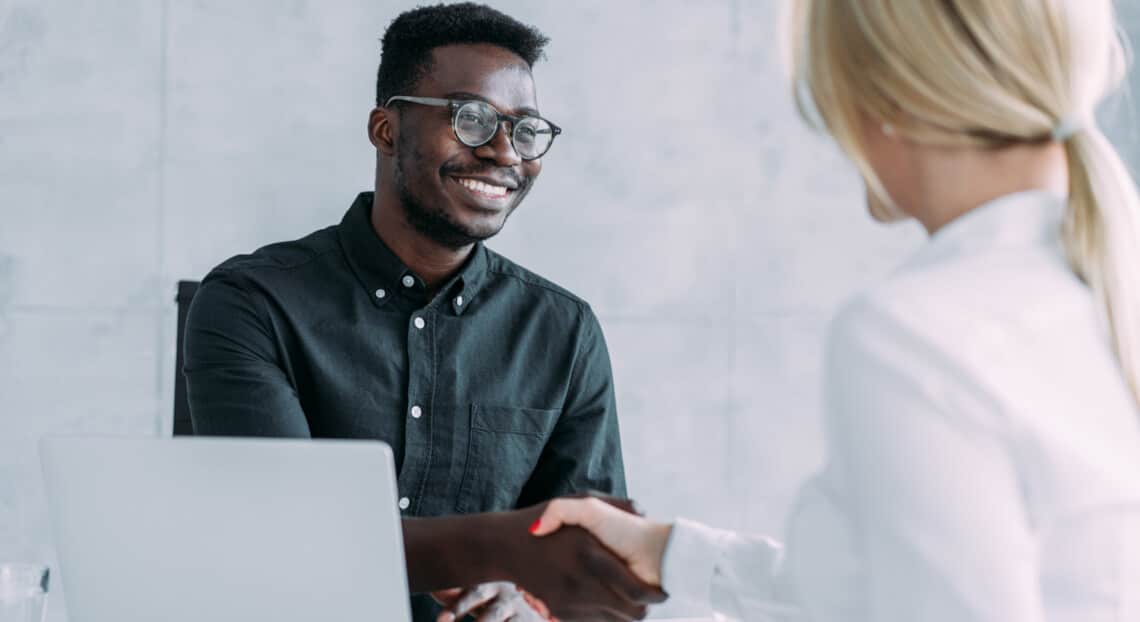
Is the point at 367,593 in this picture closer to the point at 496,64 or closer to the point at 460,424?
the point at 460,424

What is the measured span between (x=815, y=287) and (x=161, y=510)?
8.91 feet

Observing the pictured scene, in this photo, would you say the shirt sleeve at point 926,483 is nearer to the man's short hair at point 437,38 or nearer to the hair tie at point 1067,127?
the hair tie at point 1067,127

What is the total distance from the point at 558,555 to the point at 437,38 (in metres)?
1.09

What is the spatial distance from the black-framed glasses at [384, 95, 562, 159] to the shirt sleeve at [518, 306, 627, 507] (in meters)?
0.36

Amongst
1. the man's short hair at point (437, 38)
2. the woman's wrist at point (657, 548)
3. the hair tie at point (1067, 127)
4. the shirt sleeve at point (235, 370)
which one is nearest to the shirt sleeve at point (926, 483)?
the hair tie at point (1067, 127)

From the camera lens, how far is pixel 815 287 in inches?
137

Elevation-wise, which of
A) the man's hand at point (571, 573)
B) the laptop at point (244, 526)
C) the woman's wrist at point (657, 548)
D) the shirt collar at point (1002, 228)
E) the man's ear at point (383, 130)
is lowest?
the man's hand at point (571, 573)

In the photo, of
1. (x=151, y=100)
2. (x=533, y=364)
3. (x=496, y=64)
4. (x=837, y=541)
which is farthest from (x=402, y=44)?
(x=837, y=541)

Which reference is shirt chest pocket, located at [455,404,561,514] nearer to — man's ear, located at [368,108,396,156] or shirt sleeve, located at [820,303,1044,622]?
man's ear, located at [368,108,396,156]

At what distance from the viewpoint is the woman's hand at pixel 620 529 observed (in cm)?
131

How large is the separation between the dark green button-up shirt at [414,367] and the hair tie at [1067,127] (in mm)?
1243

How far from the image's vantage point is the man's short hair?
2107 millimetres

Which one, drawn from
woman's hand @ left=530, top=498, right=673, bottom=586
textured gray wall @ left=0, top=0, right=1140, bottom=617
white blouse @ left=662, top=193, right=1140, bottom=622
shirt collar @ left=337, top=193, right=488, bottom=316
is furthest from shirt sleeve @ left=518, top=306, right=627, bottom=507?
white blouse @ left=662, top=193, right=1140, bottom=622

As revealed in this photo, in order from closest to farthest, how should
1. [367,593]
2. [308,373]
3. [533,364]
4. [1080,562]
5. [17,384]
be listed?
[1080,562] < [367,593] < [308,373] < [533,364] < [17,384]
